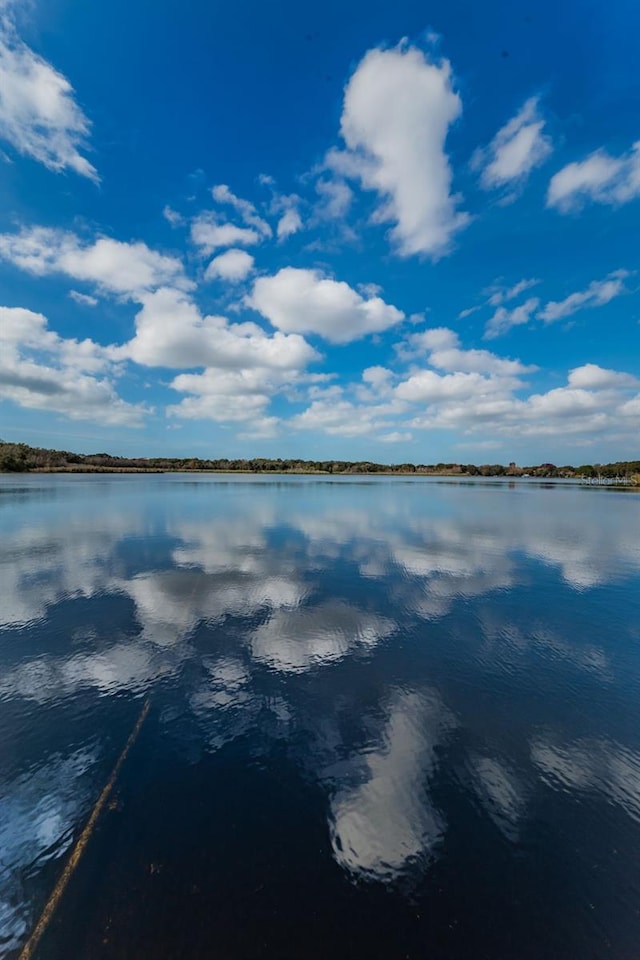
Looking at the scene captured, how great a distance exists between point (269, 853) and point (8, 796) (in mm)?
2981

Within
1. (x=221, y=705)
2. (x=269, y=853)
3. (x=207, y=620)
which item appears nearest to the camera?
(x=269, y=853)

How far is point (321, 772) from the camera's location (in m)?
4.93

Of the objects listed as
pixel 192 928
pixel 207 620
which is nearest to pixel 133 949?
pixel 192 928

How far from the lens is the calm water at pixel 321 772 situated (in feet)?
10.9

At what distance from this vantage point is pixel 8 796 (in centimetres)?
447

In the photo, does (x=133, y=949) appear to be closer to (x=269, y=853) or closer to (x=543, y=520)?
(x=269, y=853)

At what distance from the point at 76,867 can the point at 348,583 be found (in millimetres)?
9502

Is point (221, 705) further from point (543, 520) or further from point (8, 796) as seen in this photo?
point (543, 520)

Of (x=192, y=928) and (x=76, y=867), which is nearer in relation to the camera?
(x=192, y=928)

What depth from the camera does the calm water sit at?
3.32 meters

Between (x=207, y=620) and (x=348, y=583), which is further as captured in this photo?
(x=348, y=583)

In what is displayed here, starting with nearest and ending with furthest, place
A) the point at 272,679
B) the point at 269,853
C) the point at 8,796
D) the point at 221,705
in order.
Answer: the point at 269,853 → the point at 8,796 → the point at 221,705 → the point at 272,679

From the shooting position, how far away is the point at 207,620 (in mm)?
9516

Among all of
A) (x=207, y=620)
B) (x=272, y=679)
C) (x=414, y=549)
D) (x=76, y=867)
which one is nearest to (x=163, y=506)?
(x=414, y=549)
